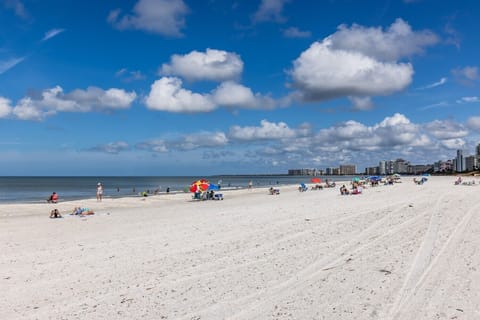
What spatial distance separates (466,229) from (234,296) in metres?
8.64

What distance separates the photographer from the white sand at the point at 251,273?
5.43 meters

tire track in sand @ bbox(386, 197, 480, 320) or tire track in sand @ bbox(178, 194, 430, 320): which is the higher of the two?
tire track in sand @ bbox(386, 197, 480, 320)

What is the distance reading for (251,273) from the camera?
723 centimetres

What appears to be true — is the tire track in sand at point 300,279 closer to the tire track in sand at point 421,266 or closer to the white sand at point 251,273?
the white sand at point 251,273

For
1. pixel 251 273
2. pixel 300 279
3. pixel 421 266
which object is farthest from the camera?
pixel 421 266

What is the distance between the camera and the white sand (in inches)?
214

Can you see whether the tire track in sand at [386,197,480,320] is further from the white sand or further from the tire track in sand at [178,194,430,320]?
the tire track in sand at [178,194,430,320]

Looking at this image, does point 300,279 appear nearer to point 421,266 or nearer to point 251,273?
point 251,273

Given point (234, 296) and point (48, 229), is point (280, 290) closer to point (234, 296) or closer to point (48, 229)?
point (234, 296)

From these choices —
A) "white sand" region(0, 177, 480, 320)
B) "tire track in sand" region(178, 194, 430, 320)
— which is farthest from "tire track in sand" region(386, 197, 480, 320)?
"tire track in sand" region(178, 194, 430, 320)

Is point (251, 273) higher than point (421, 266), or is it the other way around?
point (421, 266)

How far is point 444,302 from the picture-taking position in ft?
17.8

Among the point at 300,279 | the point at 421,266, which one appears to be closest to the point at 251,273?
the point at 300,279

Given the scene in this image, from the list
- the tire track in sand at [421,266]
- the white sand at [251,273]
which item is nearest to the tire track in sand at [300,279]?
the white sand at [251,273]
